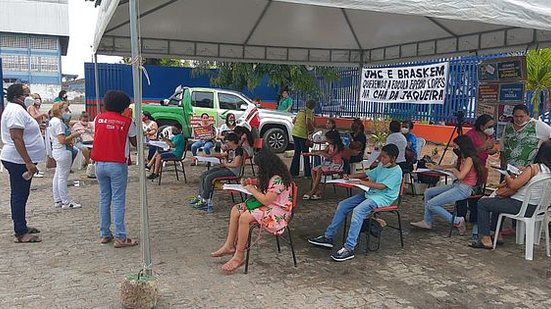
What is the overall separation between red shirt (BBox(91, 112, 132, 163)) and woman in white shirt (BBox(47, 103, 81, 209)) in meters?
1.87

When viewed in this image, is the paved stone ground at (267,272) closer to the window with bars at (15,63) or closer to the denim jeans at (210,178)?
the denim jeans at (210,178)

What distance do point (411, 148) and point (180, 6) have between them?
4.21m

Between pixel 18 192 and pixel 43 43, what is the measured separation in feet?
143

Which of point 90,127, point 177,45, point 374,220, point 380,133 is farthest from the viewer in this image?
point 380,133

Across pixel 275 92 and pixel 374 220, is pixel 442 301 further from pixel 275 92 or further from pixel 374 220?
pixel 275 92

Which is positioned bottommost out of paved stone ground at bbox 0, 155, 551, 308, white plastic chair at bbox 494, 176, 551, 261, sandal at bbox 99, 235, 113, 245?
paved stone ground at bbox 0, 155, 551, 308

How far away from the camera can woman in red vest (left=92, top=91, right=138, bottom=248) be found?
4539 millimetres

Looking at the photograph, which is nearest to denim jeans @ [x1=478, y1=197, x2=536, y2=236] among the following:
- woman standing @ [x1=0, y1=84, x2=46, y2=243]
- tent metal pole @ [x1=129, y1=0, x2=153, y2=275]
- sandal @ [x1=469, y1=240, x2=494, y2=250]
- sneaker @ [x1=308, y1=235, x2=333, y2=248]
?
sandal @ [x1=469, y1=240, x2=494, y2=250]

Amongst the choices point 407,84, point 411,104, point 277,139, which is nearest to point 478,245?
point 407,84

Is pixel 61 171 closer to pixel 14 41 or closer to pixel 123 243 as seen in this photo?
pixel 123 243

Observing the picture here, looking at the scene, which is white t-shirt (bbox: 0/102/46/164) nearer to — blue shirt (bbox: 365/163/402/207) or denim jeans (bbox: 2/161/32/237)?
denim jeans (bbox: 2/161/32/237)

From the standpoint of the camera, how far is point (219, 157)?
6668 mm

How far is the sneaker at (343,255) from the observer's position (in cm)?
449

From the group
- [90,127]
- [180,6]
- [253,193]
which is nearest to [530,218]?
[253,193]
